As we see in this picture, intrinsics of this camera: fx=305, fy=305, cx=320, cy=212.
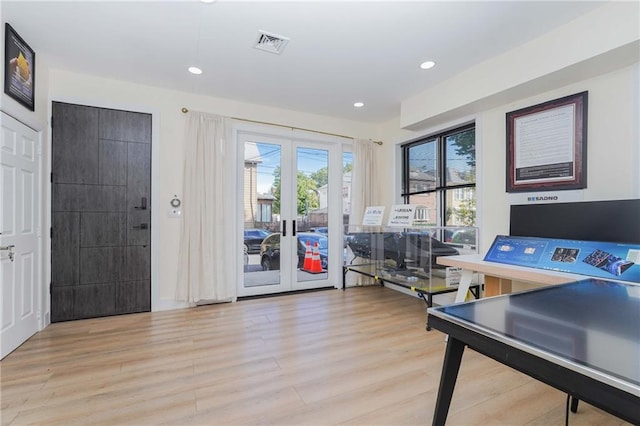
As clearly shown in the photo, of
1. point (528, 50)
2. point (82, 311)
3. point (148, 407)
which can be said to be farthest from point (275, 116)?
point (148, 407)

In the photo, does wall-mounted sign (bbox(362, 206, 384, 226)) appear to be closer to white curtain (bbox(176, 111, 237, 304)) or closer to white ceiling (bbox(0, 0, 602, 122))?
white ceiling (bbox(0, 0, 602, 122))

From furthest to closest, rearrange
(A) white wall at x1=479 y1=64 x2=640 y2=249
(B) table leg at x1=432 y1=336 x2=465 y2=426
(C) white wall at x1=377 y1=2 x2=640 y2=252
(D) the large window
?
(D) the large window, (A) white wall at x1=479 y1=64 x2=640 y2=249, (C) white wall at x1=377 y1=2 x2=640 y2=252, (B) table leg at x1=432 y1=336 x2=465 y2=426

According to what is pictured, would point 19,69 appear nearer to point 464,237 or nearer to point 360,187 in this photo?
point 360,187

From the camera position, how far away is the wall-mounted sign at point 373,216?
15.0 ft

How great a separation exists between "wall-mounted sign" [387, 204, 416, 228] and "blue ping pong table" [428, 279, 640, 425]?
242 cm

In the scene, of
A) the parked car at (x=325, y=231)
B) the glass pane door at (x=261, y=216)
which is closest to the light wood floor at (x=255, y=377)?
the glass pane door at (x=261, y=216)

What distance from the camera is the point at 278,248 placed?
4.61m

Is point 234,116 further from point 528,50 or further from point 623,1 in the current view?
point 623,1

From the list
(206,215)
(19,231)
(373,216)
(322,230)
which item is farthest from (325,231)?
(19,231)

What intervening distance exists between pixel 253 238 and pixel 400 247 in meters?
2.08

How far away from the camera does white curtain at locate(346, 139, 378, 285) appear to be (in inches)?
196

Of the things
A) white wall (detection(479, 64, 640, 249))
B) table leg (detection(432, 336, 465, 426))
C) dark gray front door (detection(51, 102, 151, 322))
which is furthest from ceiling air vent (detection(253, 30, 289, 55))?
table leg (detection(432, 336, 465, 426))

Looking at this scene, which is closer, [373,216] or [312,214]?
[373,216]

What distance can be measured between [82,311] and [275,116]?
340 centimetres
